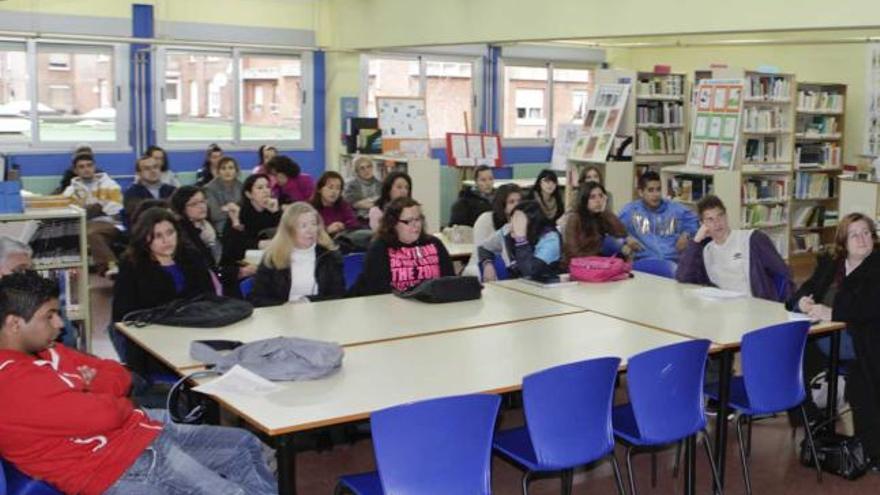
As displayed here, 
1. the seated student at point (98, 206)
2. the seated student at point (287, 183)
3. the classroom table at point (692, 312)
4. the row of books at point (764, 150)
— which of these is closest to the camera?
the classroom table at point (692, 312)

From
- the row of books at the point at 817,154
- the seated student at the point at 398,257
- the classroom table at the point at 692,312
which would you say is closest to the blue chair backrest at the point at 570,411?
the classroom table at the point at 692,312

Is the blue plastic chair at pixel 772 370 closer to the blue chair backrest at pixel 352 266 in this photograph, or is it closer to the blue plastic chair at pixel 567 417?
the blue plastic chair at pixel 567 417

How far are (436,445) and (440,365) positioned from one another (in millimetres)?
777

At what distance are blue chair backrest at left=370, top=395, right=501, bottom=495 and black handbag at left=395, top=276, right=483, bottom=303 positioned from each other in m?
1.89

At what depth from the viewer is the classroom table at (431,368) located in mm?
3230

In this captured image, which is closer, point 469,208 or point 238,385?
point 238,385

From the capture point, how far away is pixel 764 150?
10773mm

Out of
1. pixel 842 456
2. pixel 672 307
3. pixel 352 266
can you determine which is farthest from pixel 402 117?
pixel 842 456

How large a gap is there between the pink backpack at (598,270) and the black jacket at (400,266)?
75 cm

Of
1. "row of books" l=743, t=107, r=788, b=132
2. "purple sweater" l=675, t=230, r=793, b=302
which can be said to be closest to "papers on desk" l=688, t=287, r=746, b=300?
"purple sweater" l=675, t=230, r=793, b=302

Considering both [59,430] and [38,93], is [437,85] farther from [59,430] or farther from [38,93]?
[59,430]

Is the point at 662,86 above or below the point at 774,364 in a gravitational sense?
above

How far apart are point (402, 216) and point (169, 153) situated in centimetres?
701

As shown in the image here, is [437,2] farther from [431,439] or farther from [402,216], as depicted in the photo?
[431,439]
